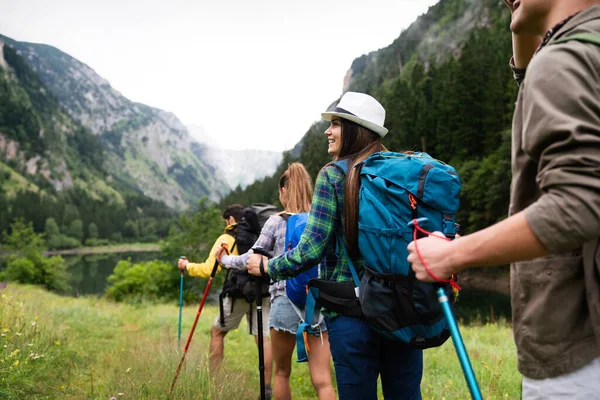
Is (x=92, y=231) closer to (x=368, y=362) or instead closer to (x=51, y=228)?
(x=51, y=228)

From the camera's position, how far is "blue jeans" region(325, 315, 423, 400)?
2.42 metres

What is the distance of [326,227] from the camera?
2.53m

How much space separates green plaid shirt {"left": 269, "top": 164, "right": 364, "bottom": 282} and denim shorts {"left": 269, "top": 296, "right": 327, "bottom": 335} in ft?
5.33

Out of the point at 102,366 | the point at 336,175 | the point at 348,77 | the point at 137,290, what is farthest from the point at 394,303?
the point at 348,77

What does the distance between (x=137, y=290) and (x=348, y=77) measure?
176 metres

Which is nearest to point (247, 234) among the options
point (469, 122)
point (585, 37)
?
point (585, 37)

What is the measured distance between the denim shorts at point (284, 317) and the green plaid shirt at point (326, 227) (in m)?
1.62

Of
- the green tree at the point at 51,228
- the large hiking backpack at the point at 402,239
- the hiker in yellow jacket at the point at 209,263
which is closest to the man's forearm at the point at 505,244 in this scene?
the large hiking backpack at the point at 402,239

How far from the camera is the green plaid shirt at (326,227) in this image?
8.24ft

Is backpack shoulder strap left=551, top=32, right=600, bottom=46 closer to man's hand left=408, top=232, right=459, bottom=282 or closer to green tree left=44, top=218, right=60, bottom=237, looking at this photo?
man's hand left=408, top=232, right=459, bottom=282

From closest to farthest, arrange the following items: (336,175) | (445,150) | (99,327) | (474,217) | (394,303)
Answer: (394,303) → (336,175) → (99,327) → (474,217) → (445,150)

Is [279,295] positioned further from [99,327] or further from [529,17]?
[99,327]

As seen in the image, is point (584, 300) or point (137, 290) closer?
point (584, 300)

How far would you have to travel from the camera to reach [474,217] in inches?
1532
